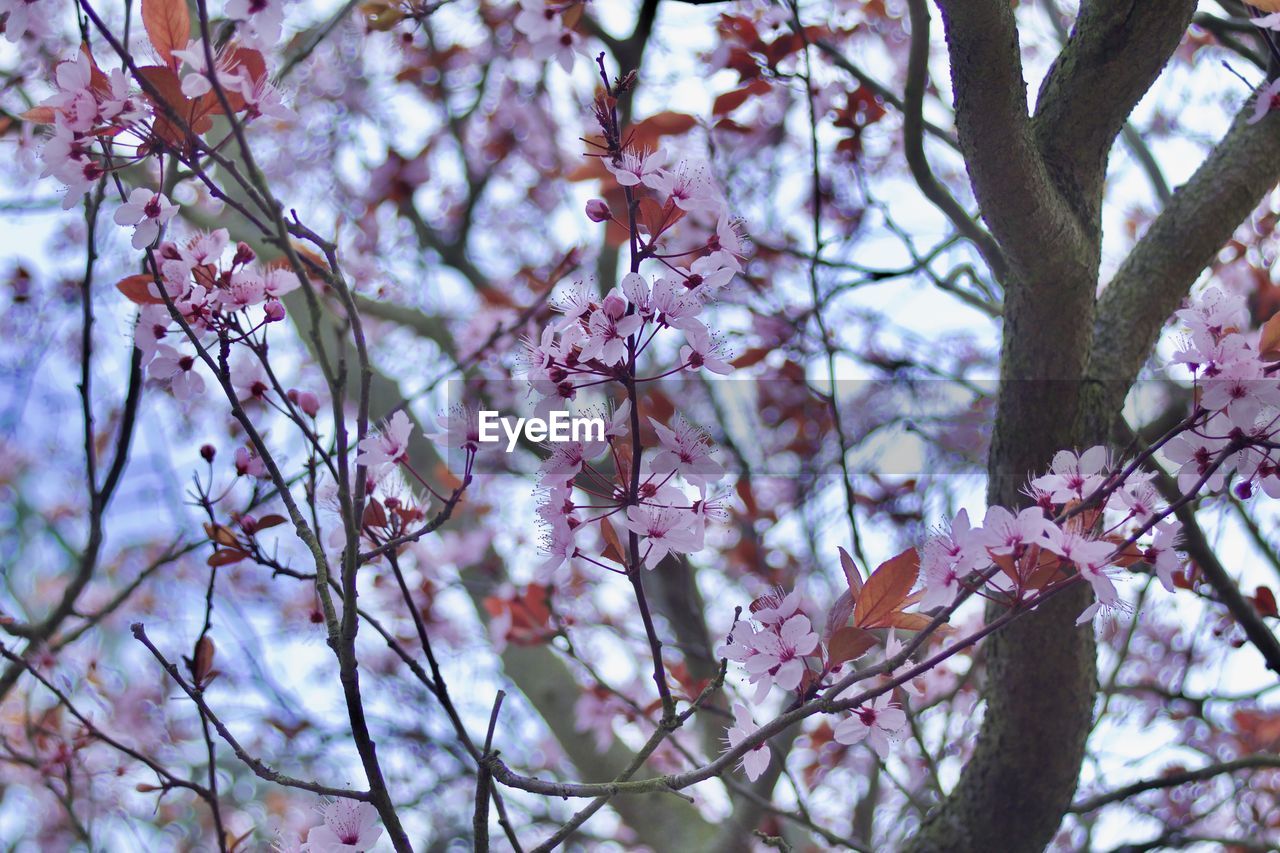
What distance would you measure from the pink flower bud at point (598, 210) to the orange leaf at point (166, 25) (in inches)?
16.3

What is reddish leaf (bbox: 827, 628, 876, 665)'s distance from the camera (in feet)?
3.08

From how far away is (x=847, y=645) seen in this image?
0.94 metres

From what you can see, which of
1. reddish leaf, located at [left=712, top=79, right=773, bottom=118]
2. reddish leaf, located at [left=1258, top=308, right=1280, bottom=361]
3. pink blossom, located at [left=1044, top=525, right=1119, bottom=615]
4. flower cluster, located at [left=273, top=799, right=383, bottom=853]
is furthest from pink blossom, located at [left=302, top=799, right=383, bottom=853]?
reddish leaf, located at [left=712, top=79, right=773, bottom=118]

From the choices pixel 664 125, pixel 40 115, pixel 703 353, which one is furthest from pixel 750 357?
pixel 40 115

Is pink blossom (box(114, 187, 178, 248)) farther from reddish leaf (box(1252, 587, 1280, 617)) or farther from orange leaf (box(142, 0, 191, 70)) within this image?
reddish leaf (box(1252, 587, 1280, 617))

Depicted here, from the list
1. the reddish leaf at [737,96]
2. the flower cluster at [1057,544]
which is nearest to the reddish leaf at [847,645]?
the flower cluster at [1057,544]

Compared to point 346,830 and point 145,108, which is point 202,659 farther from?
point 145,108

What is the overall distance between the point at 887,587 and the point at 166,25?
2.80 ft

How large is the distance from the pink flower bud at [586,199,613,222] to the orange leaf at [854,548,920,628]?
1.36 ft

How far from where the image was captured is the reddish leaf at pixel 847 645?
3.08 ft

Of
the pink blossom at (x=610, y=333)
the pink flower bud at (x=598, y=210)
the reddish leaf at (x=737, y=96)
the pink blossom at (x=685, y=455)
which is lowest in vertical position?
the pink blossom at (x=685, y=455)

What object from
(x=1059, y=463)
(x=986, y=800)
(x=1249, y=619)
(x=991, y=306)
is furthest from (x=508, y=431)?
(x=991, y=306)

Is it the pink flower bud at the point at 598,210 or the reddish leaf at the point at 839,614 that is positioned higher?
the pink flower bud at the point at 598,210

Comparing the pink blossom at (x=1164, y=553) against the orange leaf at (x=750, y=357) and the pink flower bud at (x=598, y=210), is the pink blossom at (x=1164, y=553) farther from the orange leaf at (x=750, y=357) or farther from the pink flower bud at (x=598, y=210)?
the orange leaf at (x=750, y=357)
